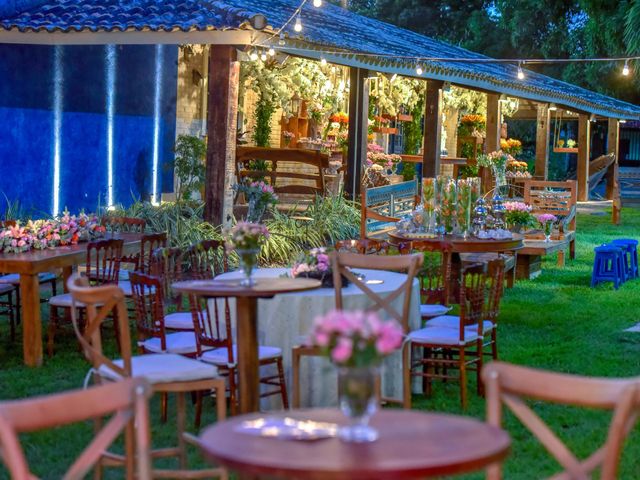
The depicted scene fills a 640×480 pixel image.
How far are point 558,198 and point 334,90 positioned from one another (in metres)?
4.94

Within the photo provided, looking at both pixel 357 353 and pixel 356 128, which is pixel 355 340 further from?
pixel 356 128

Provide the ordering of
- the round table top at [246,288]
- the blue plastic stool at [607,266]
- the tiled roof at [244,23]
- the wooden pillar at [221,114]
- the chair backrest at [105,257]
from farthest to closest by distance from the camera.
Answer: the blue plastic stool at [607,266] < the wooden pillar at [221,114] < the tiled roof at [244,23] < the chair backrest at [105,257] < the round table top at [246,288]

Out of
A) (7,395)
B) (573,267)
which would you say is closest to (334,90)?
(573,267)

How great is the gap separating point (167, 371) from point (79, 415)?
222cm

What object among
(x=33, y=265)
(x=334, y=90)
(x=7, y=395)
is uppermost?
(x=334, y=90)

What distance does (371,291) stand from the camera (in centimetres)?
656

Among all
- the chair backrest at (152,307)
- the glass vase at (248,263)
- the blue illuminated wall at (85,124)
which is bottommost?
the chair backrest at (152,307)

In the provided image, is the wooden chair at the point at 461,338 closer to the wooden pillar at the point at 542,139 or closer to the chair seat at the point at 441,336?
the chair seat at the point at 441,336

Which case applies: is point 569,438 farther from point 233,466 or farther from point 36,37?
point 36,37

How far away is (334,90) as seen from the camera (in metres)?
19.9

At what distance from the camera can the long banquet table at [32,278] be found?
8000 millimetres

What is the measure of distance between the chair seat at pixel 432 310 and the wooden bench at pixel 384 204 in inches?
207

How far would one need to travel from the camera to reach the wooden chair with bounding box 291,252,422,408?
645 centimetres


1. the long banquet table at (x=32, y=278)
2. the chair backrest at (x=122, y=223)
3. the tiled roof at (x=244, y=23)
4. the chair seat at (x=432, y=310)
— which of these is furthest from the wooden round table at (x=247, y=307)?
the tiled roof at (x=244, y=23)
